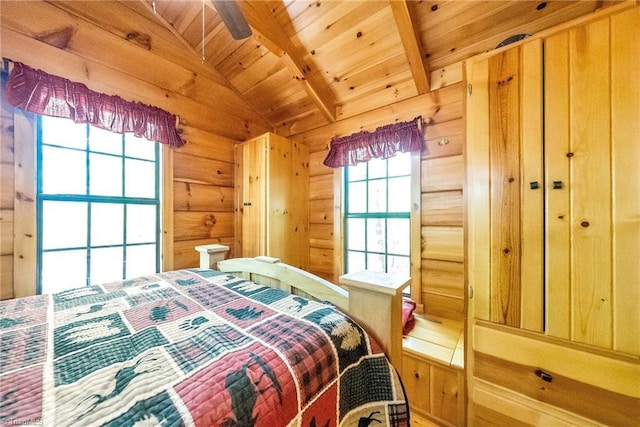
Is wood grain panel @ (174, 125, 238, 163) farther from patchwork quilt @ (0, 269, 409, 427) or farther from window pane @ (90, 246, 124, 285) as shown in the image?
patchwork quilt @ (0, 269, 409, 427)

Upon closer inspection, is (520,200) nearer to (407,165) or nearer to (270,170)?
(407,165)

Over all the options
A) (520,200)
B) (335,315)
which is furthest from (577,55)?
(335,315)

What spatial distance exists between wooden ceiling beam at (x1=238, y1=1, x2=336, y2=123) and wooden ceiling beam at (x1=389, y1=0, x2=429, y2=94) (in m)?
0.84

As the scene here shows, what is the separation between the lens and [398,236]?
82.3 inches

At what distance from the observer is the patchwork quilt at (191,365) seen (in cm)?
51

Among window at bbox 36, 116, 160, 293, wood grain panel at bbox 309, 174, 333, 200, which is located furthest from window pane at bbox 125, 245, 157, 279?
wood grain panel at bbox 309, 174, 333, 200

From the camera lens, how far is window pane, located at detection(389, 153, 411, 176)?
2021mm

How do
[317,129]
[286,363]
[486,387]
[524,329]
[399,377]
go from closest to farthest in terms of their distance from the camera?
[286,363] < [399,377] < [524,329] < [486,387] < [317,129]

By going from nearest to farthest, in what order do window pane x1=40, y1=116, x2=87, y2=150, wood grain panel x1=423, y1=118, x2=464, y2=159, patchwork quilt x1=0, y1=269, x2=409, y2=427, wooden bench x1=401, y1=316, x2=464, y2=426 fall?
patchwork quilt x1=0, y1=269, x2=409, y2=427 < wooden bench x1=401, y1=316, x2=464, y2=426 < window pane x1=40, y1=116, x2=87, y2=150 < wood grain panel x1=423, y1=118, x2=464, y2=159

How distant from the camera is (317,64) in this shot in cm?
205

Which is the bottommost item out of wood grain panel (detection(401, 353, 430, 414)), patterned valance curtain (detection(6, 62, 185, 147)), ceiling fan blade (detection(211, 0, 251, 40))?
wood grain panel (detection(401, 353, 430, 414))

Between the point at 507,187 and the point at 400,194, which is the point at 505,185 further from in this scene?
the point at 400,194

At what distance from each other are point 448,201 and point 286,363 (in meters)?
1.63

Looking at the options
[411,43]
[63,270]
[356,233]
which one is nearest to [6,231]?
[63,270]
